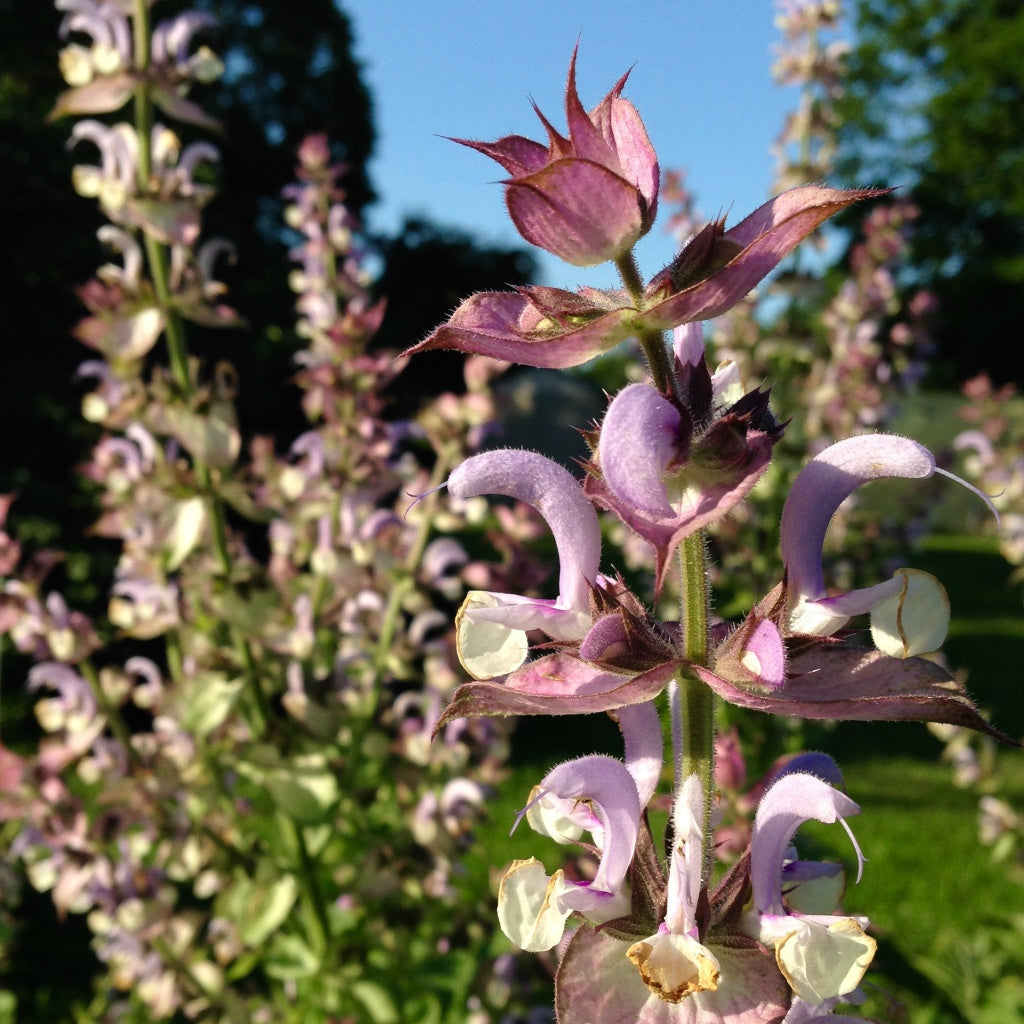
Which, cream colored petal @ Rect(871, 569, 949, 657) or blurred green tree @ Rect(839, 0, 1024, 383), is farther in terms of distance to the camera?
blurred green tree @ Rect(839, 0, 1024, 383)

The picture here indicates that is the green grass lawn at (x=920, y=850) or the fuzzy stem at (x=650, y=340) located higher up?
the fuzzy stem at (x=650, y=340)

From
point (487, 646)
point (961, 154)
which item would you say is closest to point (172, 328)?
point (487, 646)

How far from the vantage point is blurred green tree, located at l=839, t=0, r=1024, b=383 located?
22.6m

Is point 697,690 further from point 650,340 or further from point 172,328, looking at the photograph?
point 172,328

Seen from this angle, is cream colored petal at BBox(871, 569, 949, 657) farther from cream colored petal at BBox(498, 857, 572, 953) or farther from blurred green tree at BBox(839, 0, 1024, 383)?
blurred green tree at BBox(839, 0, 1024, 383)

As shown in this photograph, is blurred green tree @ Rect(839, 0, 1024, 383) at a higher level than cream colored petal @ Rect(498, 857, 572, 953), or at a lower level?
higher

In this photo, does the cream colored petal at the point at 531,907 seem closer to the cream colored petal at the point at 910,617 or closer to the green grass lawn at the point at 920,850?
the cream colored petal at the point at 910,617

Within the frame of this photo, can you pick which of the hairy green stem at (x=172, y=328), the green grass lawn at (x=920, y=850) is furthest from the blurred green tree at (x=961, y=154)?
the hairy green stem at (x=172, y=328)

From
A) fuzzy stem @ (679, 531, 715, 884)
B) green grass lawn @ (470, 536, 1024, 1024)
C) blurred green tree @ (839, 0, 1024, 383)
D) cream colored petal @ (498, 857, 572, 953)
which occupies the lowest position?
green grass lawn @ (470, 536, 1024, 1024)

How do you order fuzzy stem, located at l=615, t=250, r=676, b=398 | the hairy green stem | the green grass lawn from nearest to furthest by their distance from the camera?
fuzzy stem, located at l=615, t=250, r=676, b=398
the hairy green stem
the green grass lawn

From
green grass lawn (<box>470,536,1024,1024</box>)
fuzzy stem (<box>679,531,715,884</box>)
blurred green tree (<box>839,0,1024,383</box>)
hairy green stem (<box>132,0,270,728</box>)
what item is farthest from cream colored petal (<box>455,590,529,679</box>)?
blurred green tree (<box>839,0,1024,383</box>)

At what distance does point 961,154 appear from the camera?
23.5 metres

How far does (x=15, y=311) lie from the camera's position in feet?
21.1

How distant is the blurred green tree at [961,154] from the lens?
22.6 metres
